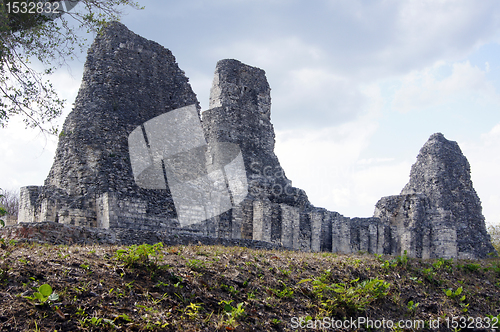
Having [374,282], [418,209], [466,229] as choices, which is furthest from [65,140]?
[466,229]

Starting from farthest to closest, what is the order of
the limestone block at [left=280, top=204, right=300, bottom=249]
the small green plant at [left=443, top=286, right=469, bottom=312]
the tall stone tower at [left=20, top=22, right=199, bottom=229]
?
the limestone block at [left=280, top=204, right=300, bottom=249] < the tall stone tower at [left=20, top=22, right=199, bottom=229] < the small green plant at [left=443, top=286, right=469, bottom=312]

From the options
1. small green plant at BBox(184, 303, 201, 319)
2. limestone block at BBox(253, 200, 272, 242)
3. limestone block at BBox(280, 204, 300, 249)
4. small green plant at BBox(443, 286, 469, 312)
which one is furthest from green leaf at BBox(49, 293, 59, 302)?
limestone block at BBox(280, 204, 300, 249)

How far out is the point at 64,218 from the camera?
38.2 feet

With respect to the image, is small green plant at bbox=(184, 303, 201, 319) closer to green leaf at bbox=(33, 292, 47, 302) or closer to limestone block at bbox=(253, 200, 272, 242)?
green leaf at bbox=(33, 292, 47, 302)

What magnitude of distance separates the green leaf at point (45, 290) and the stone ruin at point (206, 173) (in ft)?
20.3

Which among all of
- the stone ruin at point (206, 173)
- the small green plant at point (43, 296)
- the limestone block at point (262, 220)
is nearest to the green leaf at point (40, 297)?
the small green plant at point (43, 296)

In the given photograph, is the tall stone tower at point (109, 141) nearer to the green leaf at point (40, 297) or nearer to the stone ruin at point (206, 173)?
the stone ruin at point (206, 173)

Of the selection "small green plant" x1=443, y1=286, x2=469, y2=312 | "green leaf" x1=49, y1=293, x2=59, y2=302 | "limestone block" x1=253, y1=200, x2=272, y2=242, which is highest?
"limestone block" x1=253, y1=200, x2=272, y2=242

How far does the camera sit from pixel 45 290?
4.63 meters

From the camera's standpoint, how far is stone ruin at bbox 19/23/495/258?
12.4m

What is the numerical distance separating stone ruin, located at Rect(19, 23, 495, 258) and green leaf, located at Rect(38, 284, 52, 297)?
6.18 m

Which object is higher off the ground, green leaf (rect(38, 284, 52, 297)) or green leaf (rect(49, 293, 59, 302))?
green leaf (rect(38, 284, 52, 297))

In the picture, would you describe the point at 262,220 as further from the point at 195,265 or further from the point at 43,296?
the point at 43,296

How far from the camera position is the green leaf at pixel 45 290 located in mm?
4614
